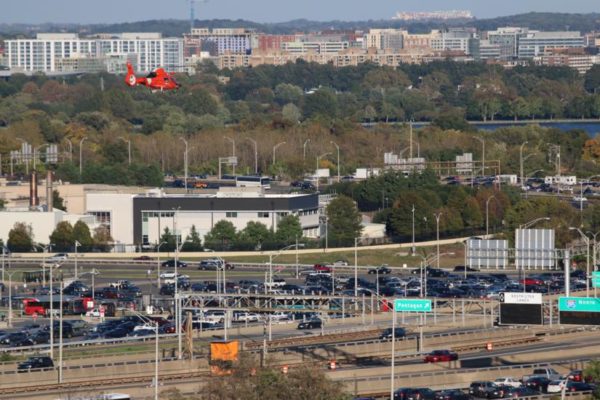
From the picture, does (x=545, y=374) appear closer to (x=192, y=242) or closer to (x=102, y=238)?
(x=192, y=242)

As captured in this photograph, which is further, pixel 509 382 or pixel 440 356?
pixel 440 356

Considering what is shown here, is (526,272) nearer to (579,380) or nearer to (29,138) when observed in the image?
(579,380)

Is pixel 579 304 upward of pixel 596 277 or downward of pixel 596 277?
upward

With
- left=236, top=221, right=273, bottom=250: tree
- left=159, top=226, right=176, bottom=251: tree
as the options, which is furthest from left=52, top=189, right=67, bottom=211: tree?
left=236, top=221, right=273, bottom=250: tree

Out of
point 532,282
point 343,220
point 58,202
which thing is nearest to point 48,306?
point 532,282

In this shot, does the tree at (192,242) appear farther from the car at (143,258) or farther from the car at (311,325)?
the car at (311,325)

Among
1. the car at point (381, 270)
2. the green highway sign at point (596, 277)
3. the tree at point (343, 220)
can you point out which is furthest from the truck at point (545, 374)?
the tree at point (343, 220)
